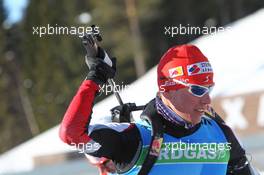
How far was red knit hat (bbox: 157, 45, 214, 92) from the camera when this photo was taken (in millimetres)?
3271

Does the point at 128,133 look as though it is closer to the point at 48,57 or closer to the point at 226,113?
the point at 226,113

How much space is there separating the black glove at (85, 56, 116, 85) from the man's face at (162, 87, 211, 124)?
1.17 ft

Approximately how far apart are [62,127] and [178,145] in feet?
2.32

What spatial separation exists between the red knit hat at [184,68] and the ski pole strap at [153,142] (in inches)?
6.4

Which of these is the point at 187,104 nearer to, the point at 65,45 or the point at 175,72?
the point at 175,72

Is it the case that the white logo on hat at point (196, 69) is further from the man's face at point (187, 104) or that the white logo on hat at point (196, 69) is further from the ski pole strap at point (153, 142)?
the ski pole strap at point (153, 142)

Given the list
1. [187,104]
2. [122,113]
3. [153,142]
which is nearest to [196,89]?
[187,104]

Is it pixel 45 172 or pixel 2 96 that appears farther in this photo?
pixel 2 96

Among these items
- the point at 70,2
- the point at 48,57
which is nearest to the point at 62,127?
the point at 48,57

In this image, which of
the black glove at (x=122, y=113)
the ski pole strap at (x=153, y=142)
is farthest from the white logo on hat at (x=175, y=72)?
the black glove at (x=122, y=113)

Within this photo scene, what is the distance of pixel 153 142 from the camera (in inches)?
127

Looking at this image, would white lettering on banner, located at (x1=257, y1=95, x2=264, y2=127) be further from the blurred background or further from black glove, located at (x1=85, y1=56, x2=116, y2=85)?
Answer: the blurred background

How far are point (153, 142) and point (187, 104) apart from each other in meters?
0.27

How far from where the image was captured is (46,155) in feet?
44.0
